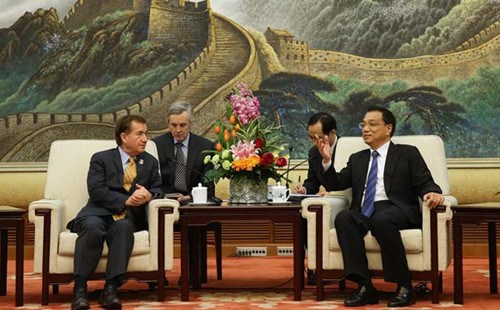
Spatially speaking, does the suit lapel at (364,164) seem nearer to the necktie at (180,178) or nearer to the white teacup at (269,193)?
the white teacup at (269,193)

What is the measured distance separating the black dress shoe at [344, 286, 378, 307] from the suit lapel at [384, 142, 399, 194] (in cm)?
75

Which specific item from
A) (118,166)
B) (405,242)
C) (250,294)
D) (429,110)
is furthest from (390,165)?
(429,110)

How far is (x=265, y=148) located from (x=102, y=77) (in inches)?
140

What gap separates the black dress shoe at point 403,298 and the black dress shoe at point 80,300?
184cm

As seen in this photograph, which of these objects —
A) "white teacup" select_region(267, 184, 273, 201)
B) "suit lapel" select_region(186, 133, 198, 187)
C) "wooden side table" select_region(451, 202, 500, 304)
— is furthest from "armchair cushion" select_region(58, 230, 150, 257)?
"wooden side table" select_region(451, 202, 500, 304)

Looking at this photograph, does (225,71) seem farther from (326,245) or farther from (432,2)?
(326,245)

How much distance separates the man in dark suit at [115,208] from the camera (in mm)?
6094

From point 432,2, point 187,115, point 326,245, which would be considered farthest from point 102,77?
point 326,245

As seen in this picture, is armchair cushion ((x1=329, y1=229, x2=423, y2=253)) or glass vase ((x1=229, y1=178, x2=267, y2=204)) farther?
glass vase ((x1=229, y1=178, x2=267, y2=204))

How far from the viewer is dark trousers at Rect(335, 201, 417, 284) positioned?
6.06 m

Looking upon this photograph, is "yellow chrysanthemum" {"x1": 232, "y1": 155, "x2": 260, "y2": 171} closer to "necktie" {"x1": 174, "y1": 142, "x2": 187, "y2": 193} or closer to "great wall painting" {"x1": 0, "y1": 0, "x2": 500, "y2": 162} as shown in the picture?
"necktie" {"x1": 174, "y1": 142, "x2": 187, "y2": 193}

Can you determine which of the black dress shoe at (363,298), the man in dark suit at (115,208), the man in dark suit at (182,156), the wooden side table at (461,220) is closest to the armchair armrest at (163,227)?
the man in dark suit at (115,208)

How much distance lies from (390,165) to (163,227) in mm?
1576

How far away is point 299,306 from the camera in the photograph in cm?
→ 598
